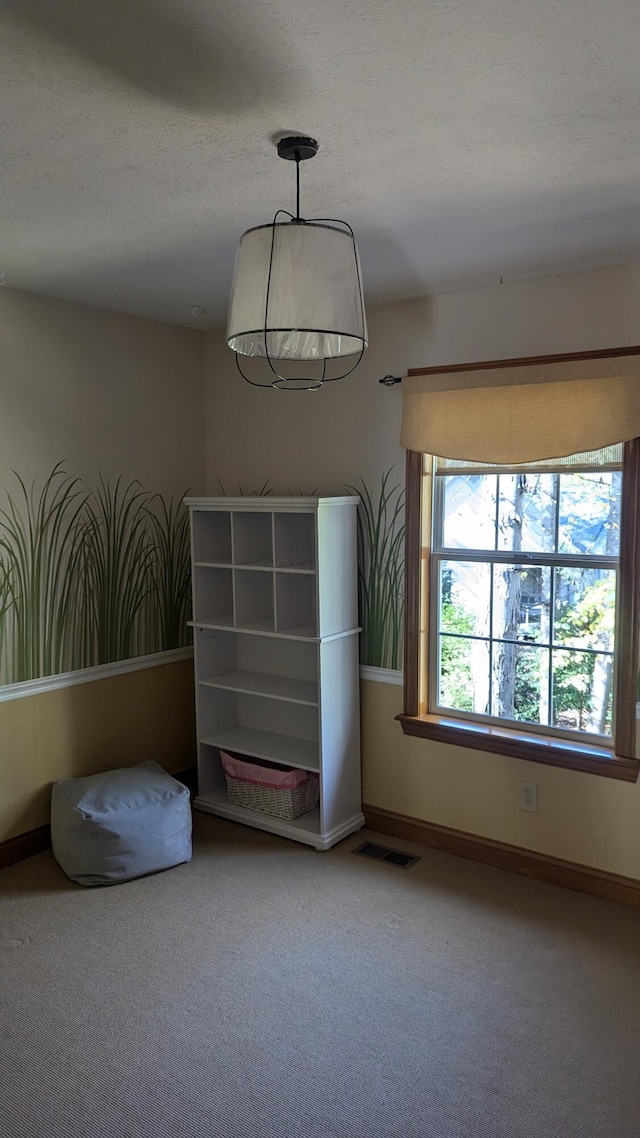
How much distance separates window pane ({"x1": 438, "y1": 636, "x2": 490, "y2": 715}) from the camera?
3502mm

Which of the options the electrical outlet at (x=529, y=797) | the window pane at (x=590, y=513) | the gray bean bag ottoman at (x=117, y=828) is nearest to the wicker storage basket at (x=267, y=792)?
the gray bean bag ottoman at (x=117, y=828)

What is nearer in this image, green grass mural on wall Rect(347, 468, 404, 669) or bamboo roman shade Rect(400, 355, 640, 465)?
bamboo roman shade Rect(400, 355, 640, 465)

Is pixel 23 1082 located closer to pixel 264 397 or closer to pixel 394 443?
pixel 394 443

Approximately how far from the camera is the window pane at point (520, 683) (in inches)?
131

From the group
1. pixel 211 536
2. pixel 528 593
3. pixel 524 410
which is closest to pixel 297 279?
pixel 524 410

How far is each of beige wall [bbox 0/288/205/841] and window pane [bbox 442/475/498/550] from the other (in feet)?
4.91

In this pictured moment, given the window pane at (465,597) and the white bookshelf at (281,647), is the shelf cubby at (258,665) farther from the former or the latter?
the window pane at (465,597)

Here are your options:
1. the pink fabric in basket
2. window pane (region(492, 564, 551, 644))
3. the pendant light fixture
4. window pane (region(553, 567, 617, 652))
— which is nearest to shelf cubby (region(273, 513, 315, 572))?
window pane (region(492, 564, 551, 644))

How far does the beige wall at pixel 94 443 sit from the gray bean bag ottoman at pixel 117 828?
0.79ft

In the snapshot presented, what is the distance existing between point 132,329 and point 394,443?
4.69ft

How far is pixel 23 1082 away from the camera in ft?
7.18

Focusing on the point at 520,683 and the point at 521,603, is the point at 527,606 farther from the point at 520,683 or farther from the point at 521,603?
the point at 520,683

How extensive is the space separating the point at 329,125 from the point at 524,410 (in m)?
1.57

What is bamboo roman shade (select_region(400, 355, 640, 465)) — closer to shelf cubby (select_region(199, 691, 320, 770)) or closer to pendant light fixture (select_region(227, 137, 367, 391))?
pendant light fixture (select_region(227, 137, 367, 391))
